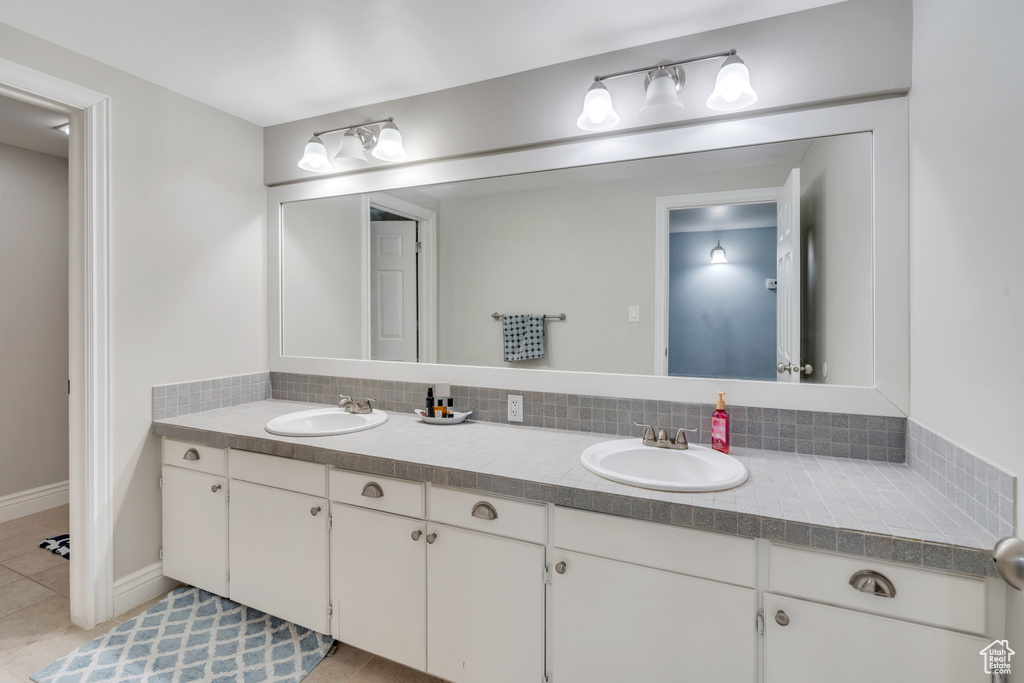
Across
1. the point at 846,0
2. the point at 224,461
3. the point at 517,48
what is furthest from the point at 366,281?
the point at 846,0

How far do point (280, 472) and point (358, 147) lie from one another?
1.47m

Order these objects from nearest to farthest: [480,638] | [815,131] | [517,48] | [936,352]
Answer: [936,352] < [480,638] < [815,131] < [517,48]

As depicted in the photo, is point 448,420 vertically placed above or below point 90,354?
below

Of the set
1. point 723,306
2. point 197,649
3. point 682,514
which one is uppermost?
point 723,306

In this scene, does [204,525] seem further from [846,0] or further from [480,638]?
[846,0]

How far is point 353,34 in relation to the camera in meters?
1.74

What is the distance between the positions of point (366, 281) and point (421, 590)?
155cm

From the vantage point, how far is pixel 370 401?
2383mm

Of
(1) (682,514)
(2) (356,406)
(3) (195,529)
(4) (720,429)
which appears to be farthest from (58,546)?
(4) (720,429)

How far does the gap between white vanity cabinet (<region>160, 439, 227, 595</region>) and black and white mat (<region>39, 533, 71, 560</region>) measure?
890mm

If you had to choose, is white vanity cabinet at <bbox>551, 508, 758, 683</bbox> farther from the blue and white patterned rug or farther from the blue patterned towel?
the blue and white patterned rug

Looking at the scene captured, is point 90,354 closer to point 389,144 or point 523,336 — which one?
point 389,144

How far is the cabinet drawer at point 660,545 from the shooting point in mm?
1190

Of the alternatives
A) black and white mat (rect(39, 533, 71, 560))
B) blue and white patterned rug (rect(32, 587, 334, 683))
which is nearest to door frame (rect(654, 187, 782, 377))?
blue and white patterned rug (rect(32, 587, 334, 683))
